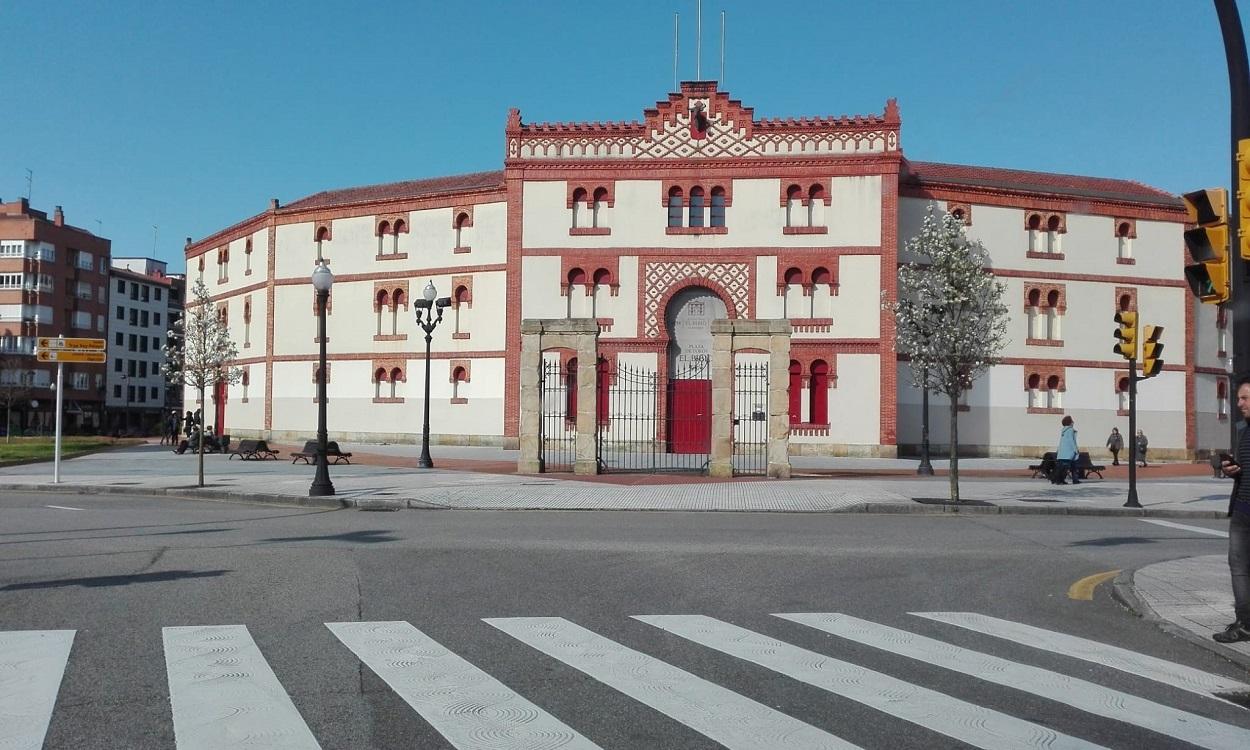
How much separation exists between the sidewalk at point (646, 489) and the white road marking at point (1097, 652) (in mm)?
2980

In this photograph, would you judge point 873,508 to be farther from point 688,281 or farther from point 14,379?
point 14,379

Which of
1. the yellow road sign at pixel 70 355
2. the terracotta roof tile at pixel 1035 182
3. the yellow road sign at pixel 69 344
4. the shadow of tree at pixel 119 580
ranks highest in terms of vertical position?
the terracotta roof tile at pixel 1035 182

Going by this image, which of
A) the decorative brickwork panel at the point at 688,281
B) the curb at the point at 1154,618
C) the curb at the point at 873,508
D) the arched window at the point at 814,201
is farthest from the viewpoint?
the decorative brickwork panel at the point at 688,281

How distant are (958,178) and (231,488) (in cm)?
3185

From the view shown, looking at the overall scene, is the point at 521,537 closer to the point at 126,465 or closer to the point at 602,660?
the point at 602,660

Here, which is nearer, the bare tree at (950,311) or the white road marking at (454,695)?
the white road marking at (454,695)

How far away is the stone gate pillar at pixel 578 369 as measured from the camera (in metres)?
23.4

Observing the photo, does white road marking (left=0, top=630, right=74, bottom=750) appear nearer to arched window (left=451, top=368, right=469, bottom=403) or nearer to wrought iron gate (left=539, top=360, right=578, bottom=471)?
wrought iron gate (left=539, top=360, right=578, bottom=471)

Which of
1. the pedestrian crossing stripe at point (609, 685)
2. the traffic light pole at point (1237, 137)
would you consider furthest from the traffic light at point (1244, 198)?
the pedestrian crossing stripe at point (609, 685)

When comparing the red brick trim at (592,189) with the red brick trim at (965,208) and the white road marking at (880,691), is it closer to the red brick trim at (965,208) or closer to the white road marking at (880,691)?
the red brick trim at (965,208)

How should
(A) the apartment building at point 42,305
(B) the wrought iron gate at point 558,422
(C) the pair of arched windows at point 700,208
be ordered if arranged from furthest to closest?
(A) the apartment building at point 42,305
(C) the pair of arched windows at point 700,208
(B) the wrought iron gate at point 558,422

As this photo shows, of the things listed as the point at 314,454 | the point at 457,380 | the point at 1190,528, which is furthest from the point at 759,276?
the point at 1190,528

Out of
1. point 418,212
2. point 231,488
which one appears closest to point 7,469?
point 231,488

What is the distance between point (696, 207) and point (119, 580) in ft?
99.6
